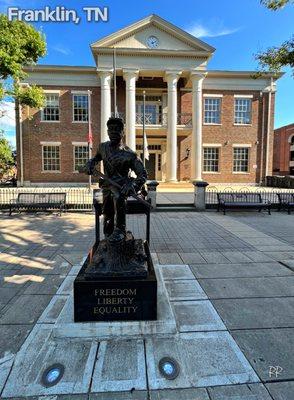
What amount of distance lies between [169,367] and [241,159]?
26266 mm

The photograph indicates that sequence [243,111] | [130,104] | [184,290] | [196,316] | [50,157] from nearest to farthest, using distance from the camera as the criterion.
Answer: [196,316] < [184,290] < [130,104] < [50,157] < [243,111]

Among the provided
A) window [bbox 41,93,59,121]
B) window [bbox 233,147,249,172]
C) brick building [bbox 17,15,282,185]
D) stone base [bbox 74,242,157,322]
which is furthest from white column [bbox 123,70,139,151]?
stone base [bbox 74,242,157,322]

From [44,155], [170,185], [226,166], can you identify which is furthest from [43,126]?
[226,166]

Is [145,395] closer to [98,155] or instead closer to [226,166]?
[98,155]

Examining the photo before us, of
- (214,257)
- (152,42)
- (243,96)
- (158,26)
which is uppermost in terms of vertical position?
(158,26)

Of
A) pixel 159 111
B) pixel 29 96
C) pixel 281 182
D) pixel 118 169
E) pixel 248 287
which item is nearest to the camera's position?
pixel 118 169

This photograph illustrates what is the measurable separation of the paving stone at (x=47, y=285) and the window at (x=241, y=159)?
2434 cm

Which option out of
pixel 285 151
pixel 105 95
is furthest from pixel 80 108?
pixel 285 151

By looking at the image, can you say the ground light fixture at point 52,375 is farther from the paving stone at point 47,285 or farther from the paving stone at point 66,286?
the paving stone at point 47,285

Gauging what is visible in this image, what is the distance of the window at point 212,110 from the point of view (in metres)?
26.3

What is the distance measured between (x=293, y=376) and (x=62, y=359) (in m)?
2.18

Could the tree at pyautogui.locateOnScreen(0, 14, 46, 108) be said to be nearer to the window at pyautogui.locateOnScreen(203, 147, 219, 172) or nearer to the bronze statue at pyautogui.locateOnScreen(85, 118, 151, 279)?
the bronze statue at pyautogui.locateOnScreen(85, 118, 151, 279)

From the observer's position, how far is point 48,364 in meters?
2.82

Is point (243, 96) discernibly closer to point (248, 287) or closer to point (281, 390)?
point (248, 287)
